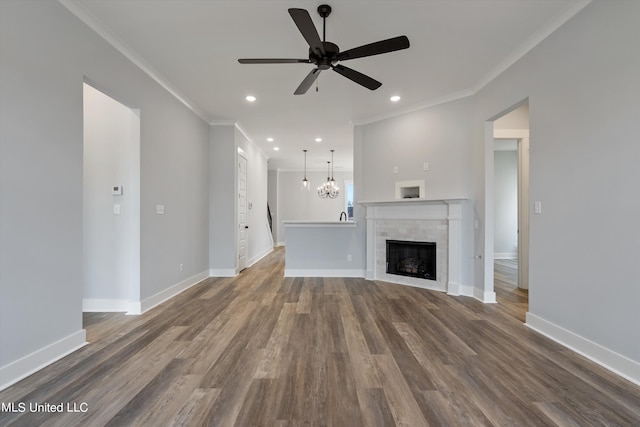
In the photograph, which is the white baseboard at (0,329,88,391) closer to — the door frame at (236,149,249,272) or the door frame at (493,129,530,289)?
the door frame at (236,149,249,272)

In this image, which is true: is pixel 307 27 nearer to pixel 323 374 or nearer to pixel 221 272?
pixel 323 374

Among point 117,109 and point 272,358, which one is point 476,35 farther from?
point 117,109

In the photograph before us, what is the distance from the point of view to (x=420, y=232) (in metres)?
4.59

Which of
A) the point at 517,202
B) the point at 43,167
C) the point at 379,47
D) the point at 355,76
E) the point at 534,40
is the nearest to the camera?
the point at 43,167

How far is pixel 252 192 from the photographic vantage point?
22.8 feet

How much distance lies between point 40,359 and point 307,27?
3.02m

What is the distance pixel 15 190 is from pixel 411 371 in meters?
2.97

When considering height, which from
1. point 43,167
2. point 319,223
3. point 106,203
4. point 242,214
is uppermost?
point 43,167

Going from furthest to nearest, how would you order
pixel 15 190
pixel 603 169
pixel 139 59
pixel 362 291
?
pixel 362 291 → pixel 139 59 → pixel 603 169 → pixel 15 190

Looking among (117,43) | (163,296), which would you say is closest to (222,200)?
(163,296)

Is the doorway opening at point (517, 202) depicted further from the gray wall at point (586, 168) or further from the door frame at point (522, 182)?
the gray wall at point (586, 168)

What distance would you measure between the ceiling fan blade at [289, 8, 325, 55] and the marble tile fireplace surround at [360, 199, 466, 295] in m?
2.87

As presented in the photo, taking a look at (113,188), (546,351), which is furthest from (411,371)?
(113,188)

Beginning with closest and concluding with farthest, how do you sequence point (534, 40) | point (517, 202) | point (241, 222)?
point (534, 40)
point (517, 202)
point (241, 222)
